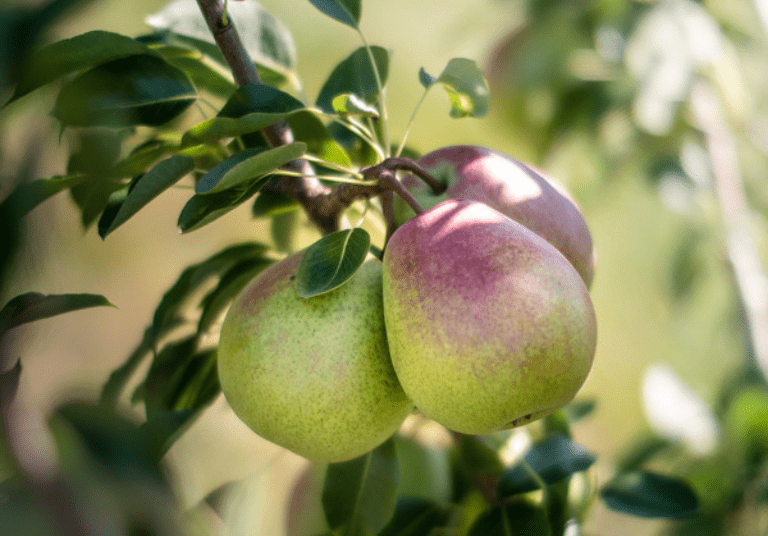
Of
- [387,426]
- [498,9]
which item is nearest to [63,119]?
[387,426]

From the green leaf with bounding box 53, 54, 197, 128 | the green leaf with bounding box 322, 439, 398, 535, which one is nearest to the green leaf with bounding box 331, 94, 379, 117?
the green leaf with bounding box 53, 54, 197, 128

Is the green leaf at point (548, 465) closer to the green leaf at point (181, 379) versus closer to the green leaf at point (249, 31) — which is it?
the green leaf at point (181, 379)

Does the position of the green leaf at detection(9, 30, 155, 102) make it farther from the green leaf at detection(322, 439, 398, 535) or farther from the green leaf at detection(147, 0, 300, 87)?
the green leaf at detection(322, 439, 398, 535)

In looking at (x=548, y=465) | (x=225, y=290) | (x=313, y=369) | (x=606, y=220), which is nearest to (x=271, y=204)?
(x=225, y=290)

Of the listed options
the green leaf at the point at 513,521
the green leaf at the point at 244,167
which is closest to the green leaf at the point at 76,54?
the green leaf at the point at 244,167

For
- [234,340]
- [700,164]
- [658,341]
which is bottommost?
[658,341]

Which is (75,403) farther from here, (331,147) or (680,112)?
(680,112)

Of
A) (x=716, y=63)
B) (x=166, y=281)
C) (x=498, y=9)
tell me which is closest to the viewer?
(x=716, y=63)
